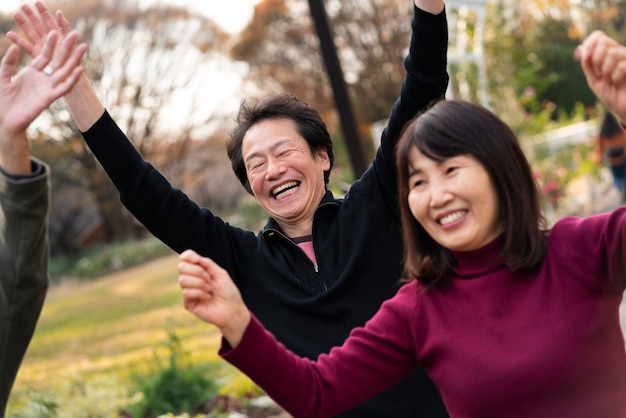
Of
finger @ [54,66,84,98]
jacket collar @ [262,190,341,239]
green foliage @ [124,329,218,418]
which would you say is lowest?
green foliage @ [124,329,218,418]

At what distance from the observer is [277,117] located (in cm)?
298

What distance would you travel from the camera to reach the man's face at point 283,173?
2828 mm

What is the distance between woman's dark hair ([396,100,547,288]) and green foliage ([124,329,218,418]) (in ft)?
15.2

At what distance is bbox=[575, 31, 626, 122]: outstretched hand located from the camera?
5.59ft

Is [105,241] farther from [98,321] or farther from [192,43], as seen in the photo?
[98,321]

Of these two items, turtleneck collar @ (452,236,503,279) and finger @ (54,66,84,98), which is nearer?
turtleneck collar @ (452,236,503,279)

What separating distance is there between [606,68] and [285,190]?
51.6 inches

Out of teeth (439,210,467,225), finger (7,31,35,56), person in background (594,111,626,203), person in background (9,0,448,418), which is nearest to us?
teeth (439,210,467,225)

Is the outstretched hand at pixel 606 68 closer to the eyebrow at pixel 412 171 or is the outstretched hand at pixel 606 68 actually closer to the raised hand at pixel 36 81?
the eyebrow at pixel 412 171

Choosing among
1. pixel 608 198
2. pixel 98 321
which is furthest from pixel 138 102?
pixel 608 198

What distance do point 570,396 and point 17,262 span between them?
3.98ft

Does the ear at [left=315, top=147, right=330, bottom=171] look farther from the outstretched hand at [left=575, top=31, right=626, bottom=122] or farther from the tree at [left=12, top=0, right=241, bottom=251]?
the tree at [left=12, top=0, right=241, bottom=251]

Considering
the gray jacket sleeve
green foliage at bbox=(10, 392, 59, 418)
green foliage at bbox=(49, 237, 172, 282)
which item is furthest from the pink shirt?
green foliage at bbox=(49, 237, 172, 282)

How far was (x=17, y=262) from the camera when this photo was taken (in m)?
2.09
